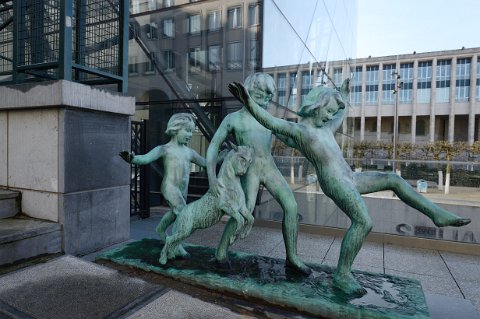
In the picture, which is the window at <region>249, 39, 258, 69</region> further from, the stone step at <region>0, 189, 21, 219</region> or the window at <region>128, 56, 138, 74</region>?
the stone step at <region>0, 189, 21, 219</region>

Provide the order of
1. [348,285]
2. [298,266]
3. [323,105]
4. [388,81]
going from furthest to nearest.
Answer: [388,81] < [298,266] < [323,105] < [348,285]

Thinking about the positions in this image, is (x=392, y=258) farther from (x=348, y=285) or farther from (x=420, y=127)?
(x=420, y=127)

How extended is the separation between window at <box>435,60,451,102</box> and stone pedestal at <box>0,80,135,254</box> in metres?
58.3

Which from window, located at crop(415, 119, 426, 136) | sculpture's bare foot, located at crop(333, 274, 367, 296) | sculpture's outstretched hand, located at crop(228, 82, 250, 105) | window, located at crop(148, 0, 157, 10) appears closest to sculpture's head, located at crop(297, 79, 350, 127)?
sculpture's outstretched hand, located at crop(228, 82, 250, 105)

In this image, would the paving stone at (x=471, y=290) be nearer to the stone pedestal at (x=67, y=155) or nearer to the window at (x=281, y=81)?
the stone pedestal at (x=67, y=155)

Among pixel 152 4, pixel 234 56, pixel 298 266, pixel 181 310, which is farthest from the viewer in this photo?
pixel 152 4

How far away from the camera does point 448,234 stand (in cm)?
552

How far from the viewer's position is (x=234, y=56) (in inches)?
279

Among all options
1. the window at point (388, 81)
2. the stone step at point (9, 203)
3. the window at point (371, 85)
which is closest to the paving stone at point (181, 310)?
the stone step at point (9, 203)

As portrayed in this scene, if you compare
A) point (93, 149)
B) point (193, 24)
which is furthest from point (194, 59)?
point (93, 149)

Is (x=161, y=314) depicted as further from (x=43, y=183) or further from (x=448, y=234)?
(x=448, y=234)

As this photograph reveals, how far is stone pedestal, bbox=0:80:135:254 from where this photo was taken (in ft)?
10.9

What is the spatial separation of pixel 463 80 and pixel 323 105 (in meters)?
58.8

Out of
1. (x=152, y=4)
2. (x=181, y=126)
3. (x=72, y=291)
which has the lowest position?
(x=72, y=291)
